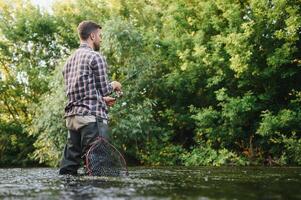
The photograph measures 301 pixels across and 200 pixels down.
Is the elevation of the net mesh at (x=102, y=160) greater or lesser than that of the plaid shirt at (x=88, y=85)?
lesser

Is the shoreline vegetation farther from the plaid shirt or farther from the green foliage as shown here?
the plaid shirt

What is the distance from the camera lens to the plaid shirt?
18.9 feet

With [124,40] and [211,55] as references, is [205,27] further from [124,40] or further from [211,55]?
[124,40]

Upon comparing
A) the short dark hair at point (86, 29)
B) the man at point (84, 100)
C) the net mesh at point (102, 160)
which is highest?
the short dark hair at point (86, 29)

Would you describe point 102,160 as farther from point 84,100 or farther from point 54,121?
point 54,121

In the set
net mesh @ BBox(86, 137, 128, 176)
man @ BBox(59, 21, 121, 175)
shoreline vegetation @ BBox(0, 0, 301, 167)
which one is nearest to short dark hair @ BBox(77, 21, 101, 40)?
man @ BBox(59, 21, 121, 175)

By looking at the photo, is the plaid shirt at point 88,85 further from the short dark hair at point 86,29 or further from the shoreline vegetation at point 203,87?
the shoreline vegetation at point 203,87

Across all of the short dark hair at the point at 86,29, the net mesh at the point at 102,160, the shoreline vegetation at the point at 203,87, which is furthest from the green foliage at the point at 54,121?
the net mesh at the point at 102,160

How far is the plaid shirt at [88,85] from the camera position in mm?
5766

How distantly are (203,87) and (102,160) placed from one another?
10.5 meters

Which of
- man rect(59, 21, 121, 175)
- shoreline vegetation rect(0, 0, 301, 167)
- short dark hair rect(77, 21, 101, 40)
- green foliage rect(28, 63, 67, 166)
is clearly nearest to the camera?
man rect(59, 21, 121, 175)

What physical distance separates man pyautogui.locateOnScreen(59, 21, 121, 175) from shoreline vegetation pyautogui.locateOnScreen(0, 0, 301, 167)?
7224 mm

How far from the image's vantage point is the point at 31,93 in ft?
69.4

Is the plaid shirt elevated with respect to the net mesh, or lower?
elevated
